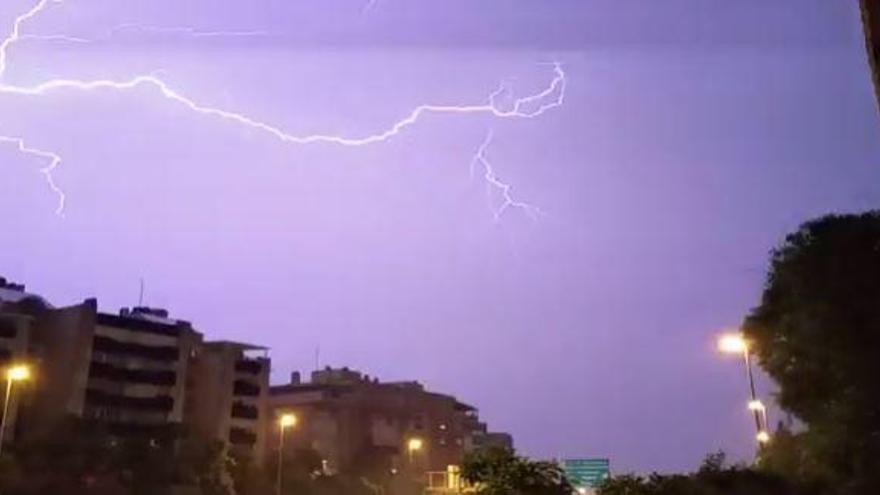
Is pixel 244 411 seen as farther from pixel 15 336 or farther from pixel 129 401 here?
pixel 15 336

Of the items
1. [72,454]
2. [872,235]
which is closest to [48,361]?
[72,454]

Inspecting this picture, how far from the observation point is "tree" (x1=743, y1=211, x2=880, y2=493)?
19828mm

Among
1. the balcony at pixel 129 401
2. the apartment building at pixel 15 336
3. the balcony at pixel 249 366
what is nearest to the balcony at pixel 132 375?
the balcony at pixel 129 401

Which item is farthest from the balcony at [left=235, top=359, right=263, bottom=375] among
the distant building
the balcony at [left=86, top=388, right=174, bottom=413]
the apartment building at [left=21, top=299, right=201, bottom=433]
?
the balcony at [left=86, top=388, right=174, bottom=413]

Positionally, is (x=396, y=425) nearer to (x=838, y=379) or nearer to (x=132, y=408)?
(x=132, y=408)

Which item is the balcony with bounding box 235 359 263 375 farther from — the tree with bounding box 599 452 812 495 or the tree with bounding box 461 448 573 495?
the tree with bounding box 461 448 573 495

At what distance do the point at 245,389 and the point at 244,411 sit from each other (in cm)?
207

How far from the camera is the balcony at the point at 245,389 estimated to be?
79.5 metres

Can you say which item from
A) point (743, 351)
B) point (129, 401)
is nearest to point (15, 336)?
point (129, 401)

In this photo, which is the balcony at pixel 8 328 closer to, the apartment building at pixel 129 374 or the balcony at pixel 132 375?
the apartment building at pixel 129 374

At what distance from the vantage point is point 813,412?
21969mm

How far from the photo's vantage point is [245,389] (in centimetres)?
8025

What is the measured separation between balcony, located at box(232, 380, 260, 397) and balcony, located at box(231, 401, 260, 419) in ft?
3.10

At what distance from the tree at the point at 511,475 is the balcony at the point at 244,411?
215 ft
